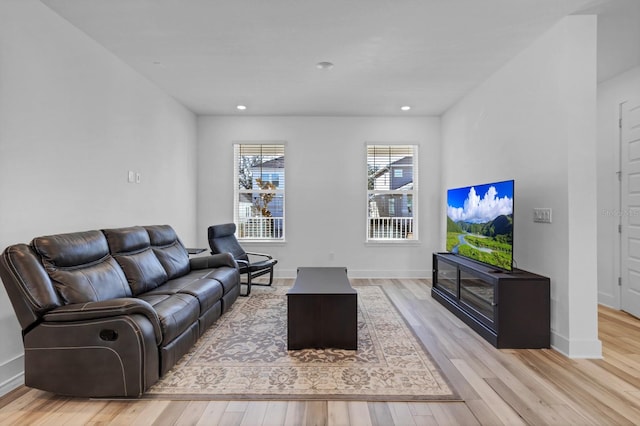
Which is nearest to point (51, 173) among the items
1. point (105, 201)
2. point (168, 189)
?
point (105, 201)

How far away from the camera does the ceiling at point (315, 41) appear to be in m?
2.47

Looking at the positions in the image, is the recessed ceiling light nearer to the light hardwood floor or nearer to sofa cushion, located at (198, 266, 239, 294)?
sofa cushion, located at (198, 266, 239, 294)

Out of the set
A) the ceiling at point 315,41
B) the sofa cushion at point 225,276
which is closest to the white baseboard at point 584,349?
the ceiling at point 315,41

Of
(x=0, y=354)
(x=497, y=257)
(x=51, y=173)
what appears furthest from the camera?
(x=497, y=257)

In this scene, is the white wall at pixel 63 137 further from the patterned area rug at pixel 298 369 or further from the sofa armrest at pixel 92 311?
the patterned area rug at pixel 298 369

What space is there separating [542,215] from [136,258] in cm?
368

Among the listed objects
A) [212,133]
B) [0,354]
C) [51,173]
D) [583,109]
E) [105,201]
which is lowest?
[0,354]

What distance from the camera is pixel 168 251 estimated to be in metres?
3.52

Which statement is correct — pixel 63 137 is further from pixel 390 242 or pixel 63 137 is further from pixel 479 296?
pixel 390 242

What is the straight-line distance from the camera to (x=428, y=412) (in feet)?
6.16

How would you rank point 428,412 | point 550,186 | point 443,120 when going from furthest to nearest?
point 443,120, point 550,186, point 428,412

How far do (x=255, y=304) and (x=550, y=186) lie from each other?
3.32m

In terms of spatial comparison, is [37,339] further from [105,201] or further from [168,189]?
[168,189]

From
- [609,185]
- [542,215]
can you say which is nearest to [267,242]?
[542,215]
